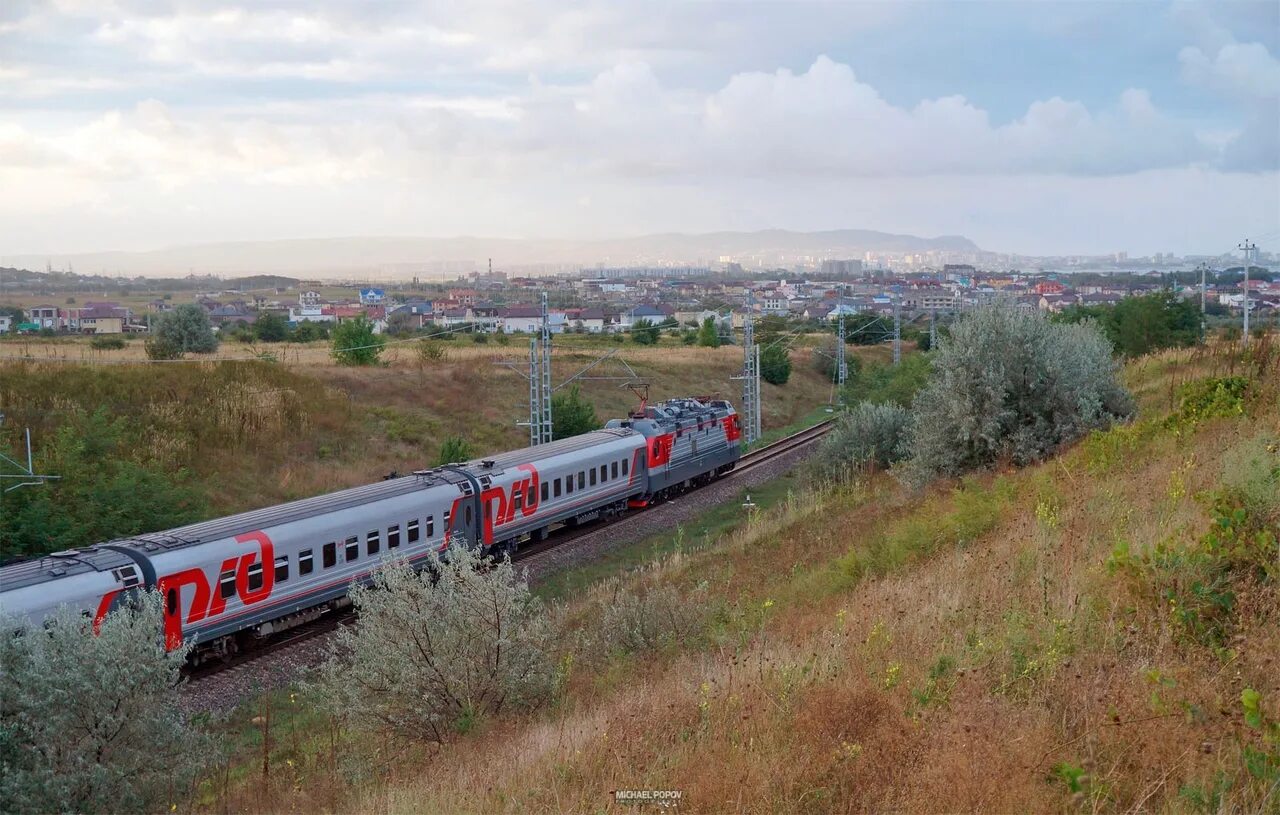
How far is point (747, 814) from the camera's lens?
237 inches

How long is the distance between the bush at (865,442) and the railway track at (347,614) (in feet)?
18.6

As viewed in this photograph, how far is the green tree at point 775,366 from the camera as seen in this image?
6256 cm

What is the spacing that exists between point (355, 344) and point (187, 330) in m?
7.63

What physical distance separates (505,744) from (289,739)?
200 inches

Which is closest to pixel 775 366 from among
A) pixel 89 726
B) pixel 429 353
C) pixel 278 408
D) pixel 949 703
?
pixel 429 353

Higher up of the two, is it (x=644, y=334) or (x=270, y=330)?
(x=270, y=330)

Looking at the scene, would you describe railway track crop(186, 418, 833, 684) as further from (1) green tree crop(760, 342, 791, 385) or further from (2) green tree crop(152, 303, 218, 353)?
(2) green tree crop(152, 303, 218, 353)

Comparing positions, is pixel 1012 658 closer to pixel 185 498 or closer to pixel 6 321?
pixel 185 498

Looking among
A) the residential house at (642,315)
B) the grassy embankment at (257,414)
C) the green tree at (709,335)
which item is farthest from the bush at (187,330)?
the residential house at (642,315)

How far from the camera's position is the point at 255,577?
16469 millimetres

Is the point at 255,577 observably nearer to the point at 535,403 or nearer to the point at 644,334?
the point at 535,403

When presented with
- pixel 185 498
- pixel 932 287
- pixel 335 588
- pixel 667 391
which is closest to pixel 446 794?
pixel 335 588

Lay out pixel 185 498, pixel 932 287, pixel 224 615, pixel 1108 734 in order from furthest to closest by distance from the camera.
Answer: pixel 932 287, pixel 185 498, pixel 224 615, pixel 1108 734

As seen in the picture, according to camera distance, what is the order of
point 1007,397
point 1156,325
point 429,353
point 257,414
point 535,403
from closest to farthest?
point 1007,397 < point 257,414 < point 535,403 < point 1156,325 < point 429,353
